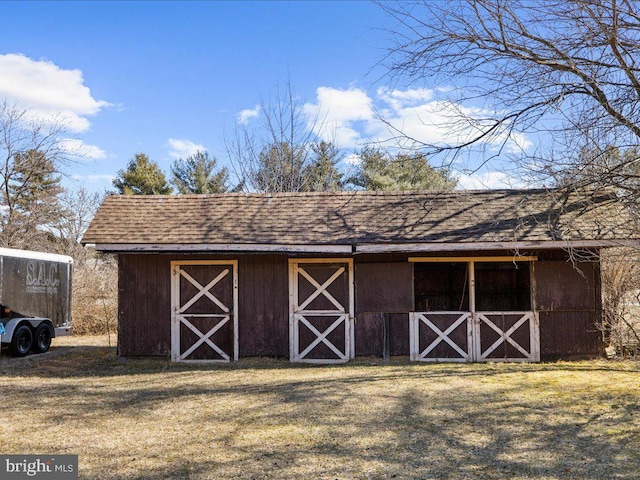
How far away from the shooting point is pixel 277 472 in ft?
16.6

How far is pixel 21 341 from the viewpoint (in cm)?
1304

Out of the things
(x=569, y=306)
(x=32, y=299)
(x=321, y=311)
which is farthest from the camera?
(x=32, y=299)

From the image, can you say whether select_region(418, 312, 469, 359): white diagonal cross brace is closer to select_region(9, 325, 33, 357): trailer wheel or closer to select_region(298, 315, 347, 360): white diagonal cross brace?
select_region(298, 315, 347, 360): white diagonal cross brace

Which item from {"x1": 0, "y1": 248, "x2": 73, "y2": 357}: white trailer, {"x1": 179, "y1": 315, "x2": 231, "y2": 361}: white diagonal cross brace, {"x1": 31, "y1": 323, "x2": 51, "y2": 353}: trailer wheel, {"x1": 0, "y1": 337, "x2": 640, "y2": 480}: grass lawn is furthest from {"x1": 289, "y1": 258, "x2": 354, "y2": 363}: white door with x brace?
{"x1": 31, "y1": 323, "x2": 51, "y2": 353}: trailer wheel

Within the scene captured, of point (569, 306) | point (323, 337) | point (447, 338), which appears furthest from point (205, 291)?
point (569, 306)

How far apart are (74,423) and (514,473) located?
16.2 ft

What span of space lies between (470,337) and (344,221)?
11.4 feet

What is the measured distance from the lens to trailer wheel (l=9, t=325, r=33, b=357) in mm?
12734

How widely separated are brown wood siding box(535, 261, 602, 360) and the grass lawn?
32.5 inches

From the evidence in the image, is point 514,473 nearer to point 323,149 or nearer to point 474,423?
point 474,423

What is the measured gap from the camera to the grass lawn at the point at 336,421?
17.2 feet

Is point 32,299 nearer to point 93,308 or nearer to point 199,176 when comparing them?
point 93,308

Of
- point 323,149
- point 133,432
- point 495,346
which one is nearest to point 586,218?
point 495,346

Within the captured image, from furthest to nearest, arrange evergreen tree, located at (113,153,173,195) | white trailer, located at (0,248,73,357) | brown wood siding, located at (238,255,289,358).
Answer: evergreen tree, located at (113,153,173,195)
white trailer, located at (0,248,73,357)
brown wood siding, located at (238,255,289,358)
